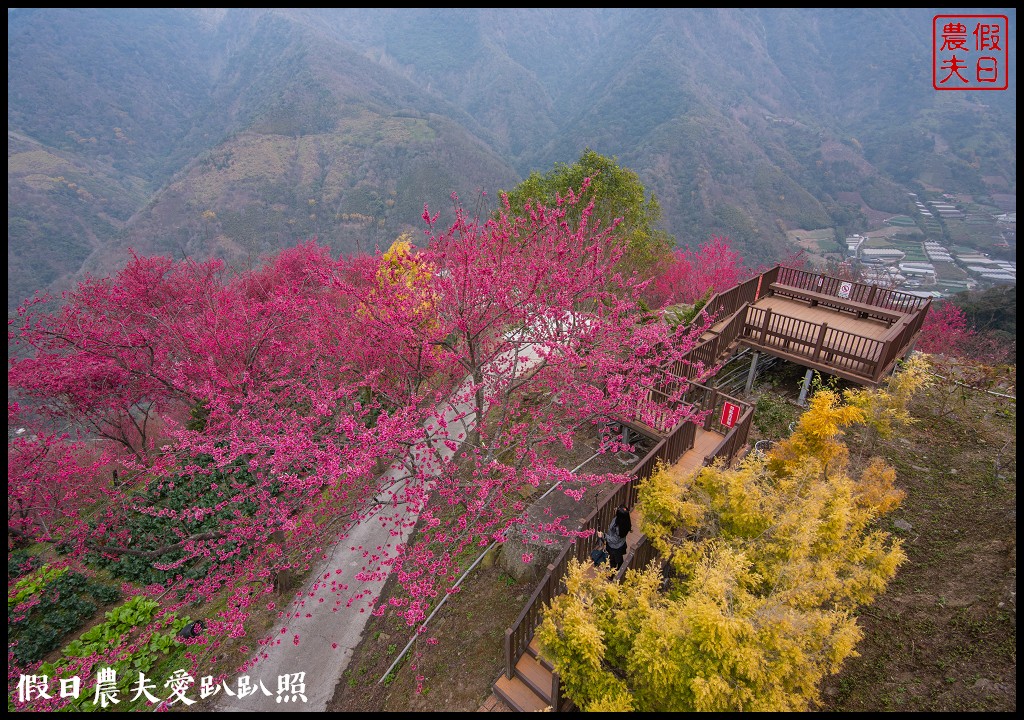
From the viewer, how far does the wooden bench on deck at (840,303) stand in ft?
37.5

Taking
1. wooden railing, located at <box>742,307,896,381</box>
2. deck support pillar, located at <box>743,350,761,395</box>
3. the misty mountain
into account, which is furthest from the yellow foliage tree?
the misty mountain

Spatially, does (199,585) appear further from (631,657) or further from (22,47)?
(22,47)

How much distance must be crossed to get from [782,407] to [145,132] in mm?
129745

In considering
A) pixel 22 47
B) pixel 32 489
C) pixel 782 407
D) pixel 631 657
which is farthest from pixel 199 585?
pixel 22 47

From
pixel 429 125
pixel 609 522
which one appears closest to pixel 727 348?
pixel 609 522

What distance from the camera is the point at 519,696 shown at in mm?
5738

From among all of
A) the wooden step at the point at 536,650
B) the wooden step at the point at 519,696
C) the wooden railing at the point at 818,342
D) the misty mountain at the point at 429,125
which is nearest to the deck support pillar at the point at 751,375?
the wooden railing at the point at 818,342

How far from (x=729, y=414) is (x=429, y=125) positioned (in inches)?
3432

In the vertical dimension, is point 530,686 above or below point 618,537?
below

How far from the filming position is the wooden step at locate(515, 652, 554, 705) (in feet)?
18.6

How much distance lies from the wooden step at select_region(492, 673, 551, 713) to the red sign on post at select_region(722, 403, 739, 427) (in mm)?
5749

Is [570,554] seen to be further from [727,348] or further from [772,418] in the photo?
[727,348]

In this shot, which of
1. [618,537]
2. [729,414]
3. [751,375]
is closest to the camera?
[618,537]

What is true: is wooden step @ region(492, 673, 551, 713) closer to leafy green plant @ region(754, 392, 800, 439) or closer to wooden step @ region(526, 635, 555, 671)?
wooden step @ region(526, 635, 555, 671)
